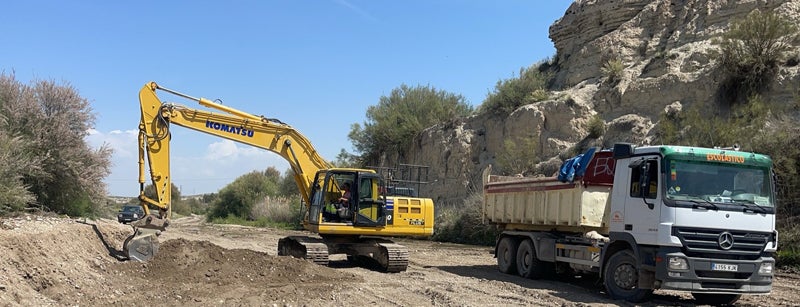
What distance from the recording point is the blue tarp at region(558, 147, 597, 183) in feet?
48.5

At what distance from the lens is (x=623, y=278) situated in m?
12.8

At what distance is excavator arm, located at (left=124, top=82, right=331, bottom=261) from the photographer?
15.4 m

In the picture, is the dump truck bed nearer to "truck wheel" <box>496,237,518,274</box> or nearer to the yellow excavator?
"truck wheel" <box>496,237,518,274</box>

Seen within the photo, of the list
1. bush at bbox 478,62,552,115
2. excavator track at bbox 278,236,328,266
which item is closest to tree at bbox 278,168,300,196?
bush at bbox 478,62,552,115

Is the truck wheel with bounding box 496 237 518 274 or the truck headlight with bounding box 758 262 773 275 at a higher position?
the truck headlight with bounding box 758 262 773 275

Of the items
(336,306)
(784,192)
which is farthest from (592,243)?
(784,192)

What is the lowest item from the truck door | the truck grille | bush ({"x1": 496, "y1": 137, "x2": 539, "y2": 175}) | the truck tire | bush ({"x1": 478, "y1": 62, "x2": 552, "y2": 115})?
the truck tire

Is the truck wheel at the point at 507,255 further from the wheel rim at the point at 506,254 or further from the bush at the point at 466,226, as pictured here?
the bush at the point at 466,226

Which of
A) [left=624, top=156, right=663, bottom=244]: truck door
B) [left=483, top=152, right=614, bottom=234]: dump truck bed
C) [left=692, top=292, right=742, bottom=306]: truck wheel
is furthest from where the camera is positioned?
[left=483, top=152, right=614, bottom=234]: dump truck bed

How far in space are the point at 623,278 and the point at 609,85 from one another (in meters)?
23.9

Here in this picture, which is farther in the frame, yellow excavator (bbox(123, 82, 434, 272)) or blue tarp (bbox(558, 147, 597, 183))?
yellow excavator (bbox(123, 82, 434, 272))

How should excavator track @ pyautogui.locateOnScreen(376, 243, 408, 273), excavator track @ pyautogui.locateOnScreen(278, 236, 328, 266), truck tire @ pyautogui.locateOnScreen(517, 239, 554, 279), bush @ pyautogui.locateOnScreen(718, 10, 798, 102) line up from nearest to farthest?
truck tire @ pyautogui.locateOnScreen(517, 239, 554, 279), excavator track @ pyautogui.locateOnScreen(278, 236, 328, 266), excavator track @ pyautogui.locateOnScreen(376, 243, 408, 273), bush @ pyautogui.locateOnScreen(718, 10, 798, 102)

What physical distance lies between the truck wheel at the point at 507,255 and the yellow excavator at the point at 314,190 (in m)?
1.99

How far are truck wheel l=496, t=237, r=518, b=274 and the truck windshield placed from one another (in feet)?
19.9
